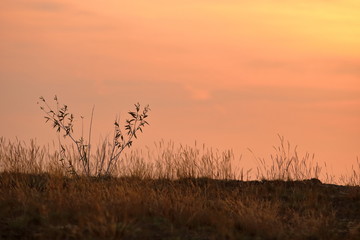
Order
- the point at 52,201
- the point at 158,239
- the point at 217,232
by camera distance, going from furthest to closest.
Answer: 1. the point at 52,201
2. the point at 217,232
3. the point at 158,239

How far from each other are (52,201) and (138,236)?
2.53 m

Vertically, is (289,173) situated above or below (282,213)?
above

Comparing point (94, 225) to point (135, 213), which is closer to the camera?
point (94, 225)

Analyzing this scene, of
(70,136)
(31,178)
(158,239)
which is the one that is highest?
(70,136)

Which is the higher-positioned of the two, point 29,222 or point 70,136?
point 70,136

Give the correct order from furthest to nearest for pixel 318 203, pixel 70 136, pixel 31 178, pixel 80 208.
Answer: pixel 70 136, pixel 31 178, pixel 318 203, pixel 80 208

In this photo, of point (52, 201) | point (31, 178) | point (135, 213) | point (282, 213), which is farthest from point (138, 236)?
point (31, 178)

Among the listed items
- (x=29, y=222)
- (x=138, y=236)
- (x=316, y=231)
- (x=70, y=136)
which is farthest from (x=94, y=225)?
(x=70, y=136)

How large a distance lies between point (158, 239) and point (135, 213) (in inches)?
41.0

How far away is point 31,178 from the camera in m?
13.6

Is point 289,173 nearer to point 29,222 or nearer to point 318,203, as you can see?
point 318,203

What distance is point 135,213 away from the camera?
893cm

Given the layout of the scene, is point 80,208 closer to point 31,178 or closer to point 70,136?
point 31,178

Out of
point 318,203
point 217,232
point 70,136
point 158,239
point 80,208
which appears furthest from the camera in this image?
point 70,136
